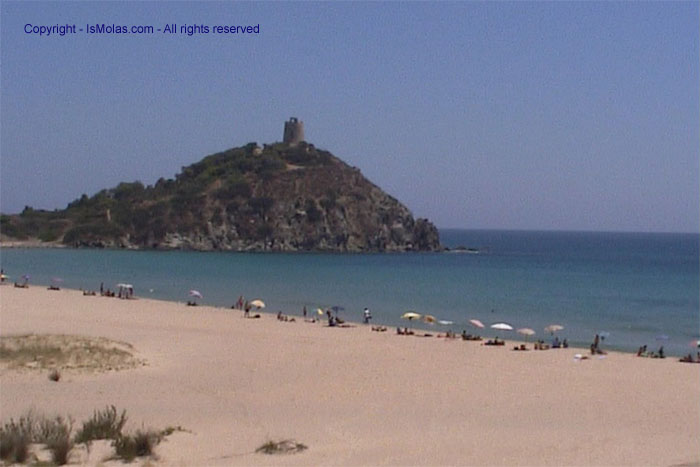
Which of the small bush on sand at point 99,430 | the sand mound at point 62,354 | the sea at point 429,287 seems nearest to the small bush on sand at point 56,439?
the small bush on sand at point 99,430

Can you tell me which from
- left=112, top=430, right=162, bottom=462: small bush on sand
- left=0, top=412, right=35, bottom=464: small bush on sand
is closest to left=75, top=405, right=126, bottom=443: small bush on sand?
left=112, top=430, right=162, bottom=462: small bush on sand

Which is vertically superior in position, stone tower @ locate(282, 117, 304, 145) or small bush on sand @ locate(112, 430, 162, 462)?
stone tower @ locate(282, 117, 304, 145)

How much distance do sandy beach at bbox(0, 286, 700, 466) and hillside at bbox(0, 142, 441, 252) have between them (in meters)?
74.7

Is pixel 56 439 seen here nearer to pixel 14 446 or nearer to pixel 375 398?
pixel 14 446

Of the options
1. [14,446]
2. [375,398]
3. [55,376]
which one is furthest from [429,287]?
[14,446]

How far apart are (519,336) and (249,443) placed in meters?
21.3

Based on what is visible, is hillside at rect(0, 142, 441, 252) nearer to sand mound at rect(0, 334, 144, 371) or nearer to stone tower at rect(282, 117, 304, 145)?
stone tower at rect(282, 117, 304, 145)

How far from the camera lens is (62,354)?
1781cm

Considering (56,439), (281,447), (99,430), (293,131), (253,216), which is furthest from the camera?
(293,131)

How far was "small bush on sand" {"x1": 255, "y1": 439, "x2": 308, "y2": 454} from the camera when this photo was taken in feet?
34.6

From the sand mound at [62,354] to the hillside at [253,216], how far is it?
81461 millimetres

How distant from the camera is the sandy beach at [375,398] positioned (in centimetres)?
1122

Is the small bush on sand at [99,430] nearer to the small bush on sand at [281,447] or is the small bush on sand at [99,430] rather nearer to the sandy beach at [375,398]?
the sandy beach at [375,398]

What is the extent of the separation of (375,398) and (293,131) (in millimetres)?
111367
